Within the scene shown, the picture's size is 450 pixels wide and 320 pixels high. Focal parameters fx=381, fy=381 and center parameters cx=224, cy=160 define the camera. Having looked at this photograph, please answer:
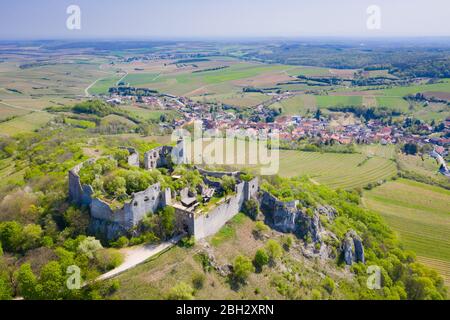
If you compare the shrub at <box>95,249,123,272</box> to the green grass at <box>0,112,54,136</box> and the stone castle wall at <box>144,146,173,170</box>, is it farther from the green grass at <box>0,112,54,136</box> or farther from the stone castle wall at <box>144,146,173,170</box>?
the green grass at <box>0,112,54,136</box>

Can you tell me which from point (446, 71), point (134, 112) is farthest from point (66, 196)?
point (446, 71)

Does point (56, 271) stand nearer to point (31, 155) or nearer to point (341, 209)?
point (31, 155)

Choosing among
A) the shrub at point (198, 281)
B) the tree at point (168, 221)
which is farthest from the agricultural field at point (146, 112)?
the shrub at point (198, 281)

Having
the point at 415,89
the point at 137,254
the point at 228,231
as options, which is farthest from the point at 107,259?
the point at 415,89

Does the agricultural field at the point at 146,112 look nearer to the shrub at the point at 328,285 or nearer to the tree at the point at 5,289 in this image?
the shrub at the point at 328,285

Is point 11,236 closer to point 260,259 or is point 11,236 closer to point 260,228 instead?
point 260,259

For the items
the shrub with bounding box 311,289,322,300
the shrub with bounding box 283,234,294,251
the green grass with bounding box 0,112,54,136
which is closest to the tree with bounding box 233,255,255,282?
the shrub with bounding box 311,289,322,300
